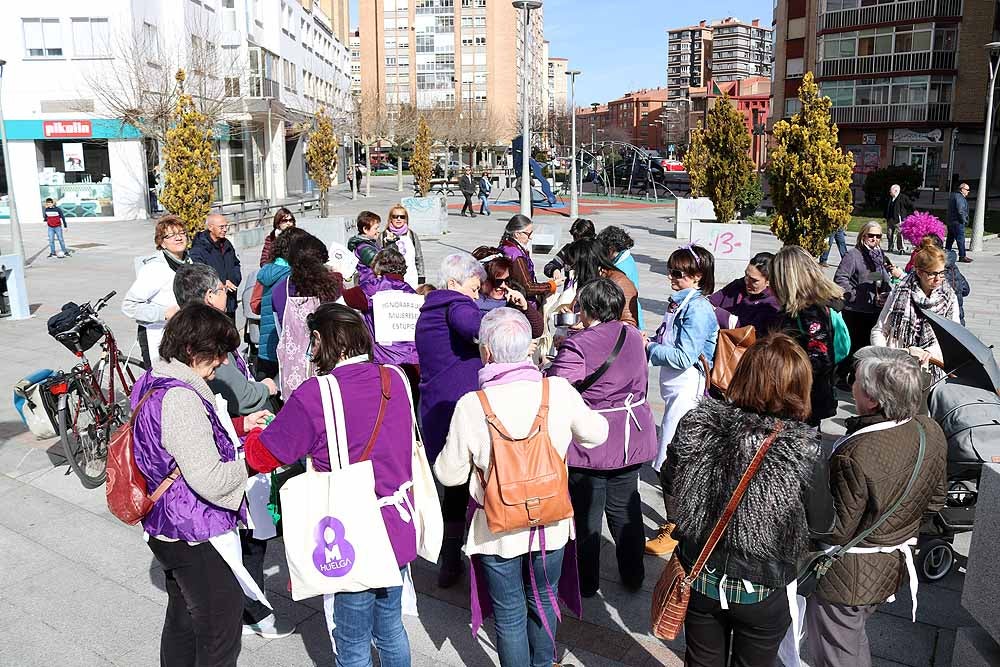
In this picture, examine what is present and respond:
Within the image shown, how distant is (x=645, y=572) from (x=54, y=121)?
32.4 m

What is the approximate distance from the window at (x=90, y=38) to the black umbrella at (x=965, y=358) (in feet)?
104

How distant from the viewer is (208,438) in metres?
3.09

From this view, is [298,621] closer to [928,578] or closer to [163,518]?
[163,518]

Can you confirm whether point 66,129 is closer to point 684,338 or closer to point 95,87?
point 95,87

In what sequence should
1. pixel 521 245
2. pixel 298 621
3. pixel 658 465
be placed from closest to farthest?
pixel 298 621 < pixel 658 465 < pixel 521 245

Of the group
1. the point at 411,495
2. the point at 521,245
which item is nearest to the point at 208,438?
the point at 411,495

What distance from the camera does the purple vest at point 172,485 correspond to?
3.08 metres

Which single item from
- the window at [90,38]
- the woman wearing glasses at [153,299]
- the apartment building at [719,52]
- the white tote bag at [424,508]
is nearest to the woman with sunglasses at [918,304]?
the white tote bag at [424,508]

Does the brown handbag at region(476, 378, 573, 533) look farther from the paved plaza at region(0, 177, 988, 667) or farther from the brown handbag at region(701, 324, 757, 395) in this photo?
the brown handbag at region(701, 324, 757, 395)

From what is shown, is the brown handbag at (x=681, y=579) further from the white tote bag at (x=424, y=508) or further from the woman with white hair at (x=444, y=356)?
the woman with white hair at (x=444, y=356)

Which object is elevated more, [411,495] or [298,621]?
[411,495]

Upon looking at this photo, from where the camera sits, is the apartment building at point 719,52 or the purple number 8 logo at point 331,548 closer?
the purple number 8 logo at point 331,548

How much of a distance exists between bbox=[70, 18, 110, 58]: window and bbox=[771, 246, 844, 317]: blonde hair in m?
31.1

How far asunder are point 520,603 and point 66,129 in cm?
3285
